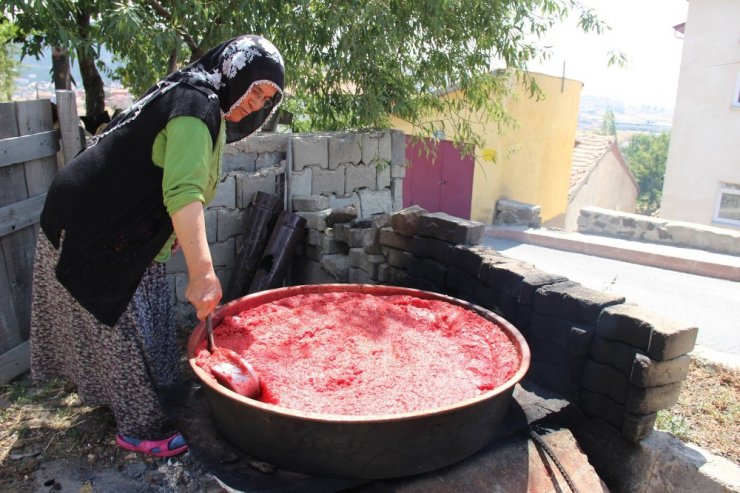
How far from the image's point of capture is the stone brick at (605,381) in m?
2.32

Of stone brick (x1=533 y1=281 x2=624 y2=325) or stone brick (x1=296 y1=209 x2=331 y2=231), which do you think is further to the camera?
stone brick (x1=296 y1=209 x2=331 y2=231)

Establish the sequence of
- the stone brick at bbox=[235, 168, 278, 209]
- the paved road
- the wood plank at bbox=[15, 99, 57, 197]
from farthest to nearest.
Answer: the paved road, the stone brick at bbox=[235, 168, 278, 209], the wood plank at bbox=[15, 99, 57, 197]

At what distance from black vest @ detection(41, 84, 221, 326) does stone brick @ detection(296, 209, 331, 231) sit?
195cm

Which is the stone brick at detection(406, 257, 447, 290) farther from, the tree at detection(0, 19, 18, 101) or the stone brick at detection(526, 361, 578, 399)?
the tree at detection(0, 19, 18, 101)

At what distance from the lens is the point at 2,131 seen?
3.15m

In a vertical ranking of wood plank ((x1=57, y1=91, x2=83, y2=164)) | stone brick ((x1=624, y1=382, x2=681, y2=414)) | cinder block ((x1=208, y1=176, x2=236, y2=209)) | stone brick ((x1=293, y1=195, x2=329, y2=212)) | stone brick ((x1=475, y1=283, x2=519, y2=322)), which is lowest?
stone brick ((x1=624, y1=382, x2=681, y2=414))

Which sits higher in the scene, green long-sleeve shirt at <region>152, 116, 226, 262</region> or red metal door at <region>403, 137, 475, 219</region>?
green long-sleeve shirt at <region>152, 116, 226, 262</region>

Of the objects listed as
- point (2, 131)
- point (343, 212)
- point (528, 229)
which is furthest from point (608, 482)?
point (528, 229)

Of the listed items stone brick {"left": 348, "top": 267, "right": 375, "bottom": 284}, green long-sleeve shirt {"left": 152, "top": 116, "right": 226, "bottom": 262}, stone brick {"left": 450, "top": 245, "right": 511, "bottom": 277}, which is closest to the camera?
green long-sleeve shirt {"left": 152, "top": 116, "right": 226, "bottom": 262}

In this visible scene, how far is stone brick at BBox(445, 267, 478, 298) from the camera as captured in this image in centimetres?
299

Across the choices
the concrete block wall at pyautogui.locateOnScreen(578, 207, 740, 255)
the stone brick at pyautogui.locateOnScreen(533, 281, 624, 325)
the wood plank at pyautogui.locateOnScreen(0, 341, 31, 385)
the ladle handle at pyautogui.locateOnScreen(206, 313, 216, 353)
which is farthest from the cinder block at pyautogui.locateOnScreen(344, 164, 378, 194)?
the concrete block wall at pyautogui.locateOnScreen(578, 207, 740, 255)

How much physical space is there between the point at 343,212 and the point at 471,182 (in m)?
8.92

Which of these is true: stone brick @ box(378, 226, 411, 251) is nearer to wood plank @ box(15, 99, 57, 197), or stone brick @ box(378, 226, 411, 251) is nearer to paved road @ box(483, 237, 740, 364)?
wood plank @ box(15, 99, 57, 197)

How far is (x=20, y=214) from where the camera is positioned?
3.26 m
